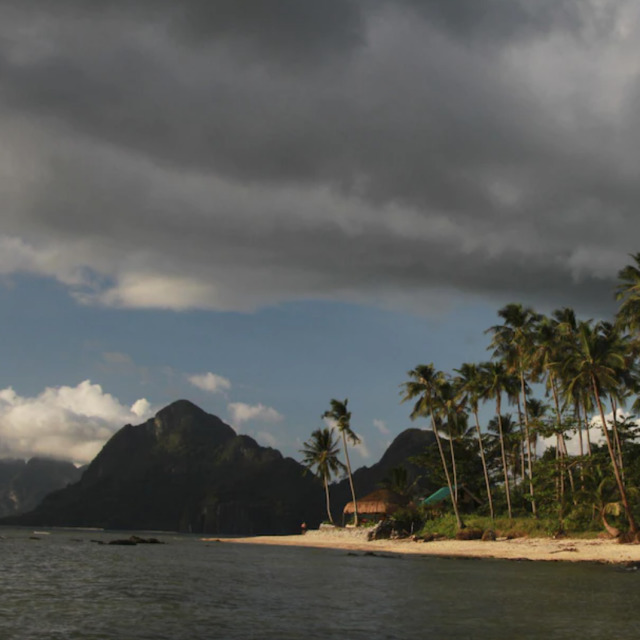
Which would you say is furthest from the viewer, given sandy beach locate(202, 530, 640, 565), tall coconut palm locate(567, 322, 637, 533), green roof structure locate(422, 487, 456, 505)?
green roof structure locate(422, 487, 456, 505)

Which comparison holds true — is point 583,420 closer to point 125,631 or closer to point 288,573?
point 288,573

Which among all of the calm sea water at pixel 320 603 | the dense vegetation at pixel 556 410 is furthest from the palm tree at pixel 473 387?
the calm sea water at pixel 320 603

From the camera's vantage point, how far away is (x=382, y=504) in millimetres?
71938

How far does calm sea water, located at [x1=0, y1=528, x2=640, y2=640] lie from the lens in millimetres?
14984

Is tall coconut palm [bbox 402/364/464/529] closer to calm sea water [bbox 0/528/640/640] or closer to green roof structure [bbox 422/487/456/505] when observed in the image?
green roof structure [bbox 422/487/456/505]

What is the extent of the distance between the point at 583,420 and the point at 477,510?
1531 cm

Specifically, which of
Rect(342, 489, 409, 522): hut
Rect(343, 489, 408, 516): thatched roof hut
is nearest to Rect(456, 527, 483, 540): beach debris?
Rect(342, 489, 409, 522): hut

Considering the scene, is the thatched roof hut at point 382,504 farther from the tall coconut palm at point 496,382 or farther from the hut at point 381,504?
the tall coconut palm at point 496,382

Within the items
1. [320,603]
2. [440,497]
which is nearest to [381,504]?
[440,497]

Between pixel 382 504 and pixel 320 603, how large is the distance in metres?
53.6

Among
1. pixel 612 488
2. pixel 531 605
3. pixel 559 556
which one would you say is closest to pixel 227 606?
pixel 531 605

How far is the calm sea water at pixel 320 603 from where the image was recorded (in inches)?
590

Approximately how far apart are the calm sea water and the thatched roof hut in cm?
3940

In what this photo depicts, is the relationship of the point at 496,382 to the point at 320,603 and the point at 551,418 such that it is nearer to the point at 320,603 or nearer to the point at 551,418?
the point at 551,418
